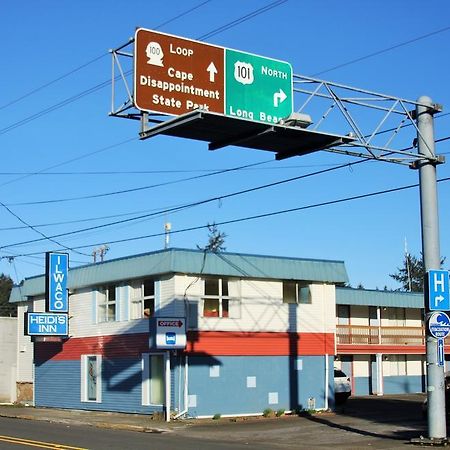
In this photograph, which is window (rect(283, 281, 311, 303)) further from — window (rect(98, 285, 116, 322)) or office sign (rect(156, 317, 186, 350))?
window (rect(98, 285, 116, 322))

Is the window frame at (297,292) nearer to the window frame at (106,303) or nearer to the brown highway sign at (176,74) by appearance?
the window frame at (106,303)

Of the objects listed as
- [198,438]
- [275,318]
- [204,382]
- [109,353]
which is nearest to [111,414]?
[109,353]

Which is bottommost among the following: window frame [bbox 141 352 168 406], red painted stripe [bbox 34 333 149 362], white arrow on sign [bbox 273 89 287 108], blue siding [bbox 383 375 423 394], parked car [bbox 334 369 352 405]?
blue siding [bbox 383 375 423 394]

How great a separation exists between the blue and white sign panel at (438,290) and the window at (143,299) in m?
13.5

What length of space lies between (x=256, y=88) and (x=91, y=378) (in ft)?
66.6

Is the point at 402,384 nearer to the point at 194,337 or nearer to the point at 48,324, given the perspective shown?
the point at 194,337

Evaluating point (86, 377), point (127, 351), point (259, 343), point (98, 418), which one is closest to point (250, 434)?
point (259, 343)

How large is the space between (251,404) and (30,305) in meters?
14.0

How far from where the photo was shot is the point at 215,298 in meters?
30.7

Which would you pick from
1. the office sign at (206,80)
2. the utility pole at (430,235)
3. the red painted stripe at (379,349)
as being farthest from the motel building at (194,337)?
the office sign at (206,80)

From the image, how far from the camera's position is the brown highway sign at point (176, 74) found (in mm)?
15555

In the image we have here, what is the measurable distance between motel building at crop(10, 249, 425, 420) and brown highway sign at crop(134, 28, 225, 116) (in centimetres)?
1327

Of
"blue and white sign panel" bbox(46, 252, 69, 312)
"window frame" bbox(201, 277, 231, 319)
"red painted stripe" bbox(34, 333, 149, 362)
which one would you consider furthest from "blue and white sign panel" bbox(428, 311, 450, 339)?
"blue and white sign panel" bbox(46, 252, 69, 312)

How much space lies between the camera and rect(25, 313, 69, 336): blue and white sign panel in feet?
112
